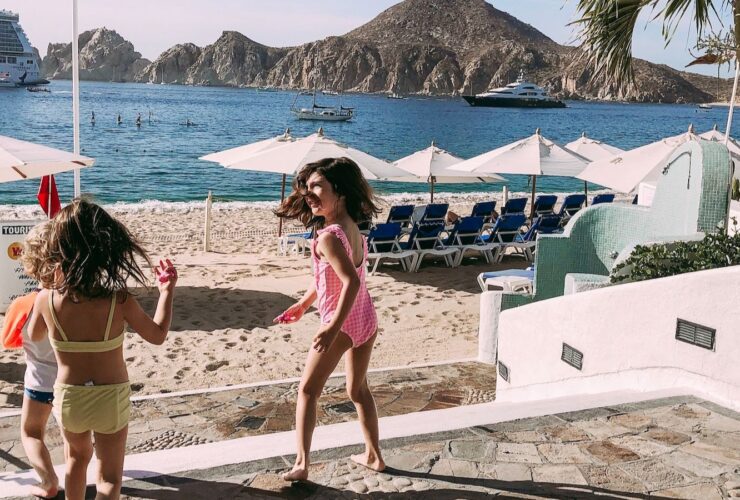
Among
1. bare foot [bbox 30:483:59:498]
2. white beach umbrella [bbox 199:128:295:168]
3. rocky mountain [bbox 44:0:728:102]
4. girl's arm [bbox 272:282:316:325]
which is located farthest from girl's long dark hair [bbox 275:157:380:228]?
rocky mountain [bbox 44:0:728:102]

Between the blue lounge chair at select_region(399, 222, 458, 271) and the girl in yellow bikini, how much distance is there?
27.6ft

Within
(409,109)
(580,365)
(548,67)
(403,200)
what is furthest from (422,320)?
(548,67)

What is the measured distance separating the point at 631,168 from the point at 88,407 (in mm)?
9397

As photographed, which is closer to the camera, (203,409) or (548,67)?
(203,409)

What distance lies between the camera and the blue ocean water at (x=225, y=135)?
103 feet

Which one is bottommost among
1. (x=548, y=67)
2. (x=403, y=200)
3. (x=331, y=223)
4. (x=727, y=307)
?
(x=403, y=200)

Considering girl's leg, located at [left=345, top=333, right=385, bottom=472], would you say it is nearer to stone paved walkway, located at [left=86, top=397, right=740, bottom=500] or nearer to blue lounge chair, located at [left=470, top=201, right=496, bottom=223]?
stone paved walkway, located at [left=86, top=397, right=740, bottom=500]

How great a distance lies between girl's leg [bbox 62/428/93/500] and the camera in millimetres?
2814

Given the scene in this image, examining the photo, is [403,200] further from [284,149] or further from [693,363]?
[693,363]

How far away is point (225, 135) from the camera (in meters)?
67.8

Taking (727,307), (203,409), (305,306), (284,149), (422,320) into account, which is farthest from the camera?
(284,149)

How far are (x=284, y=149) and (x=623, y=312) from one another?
7.93m

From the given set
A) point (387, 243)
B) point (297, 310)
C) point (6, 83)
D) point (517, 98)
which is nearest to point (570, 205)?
point (387, 243)

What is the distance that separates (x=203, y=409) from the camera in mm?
5359
